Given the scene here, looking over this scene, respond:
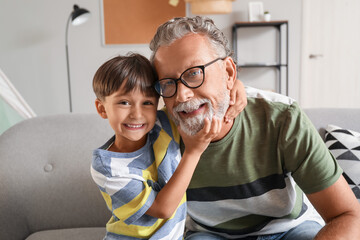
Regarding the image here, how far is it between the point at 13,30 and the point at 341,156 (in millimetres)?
4606

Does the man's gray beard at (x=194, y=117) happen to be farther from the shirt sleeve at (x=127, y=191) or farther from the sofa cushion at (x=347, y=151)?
the sofa cushion at (x=347, y=151)

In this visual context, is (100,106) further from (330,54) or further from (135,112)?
(330,54)

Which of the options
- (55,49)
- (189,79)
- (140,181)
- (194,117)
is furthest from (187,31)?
(55,49)

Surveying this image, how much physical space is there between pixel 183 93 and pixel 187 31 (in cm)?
21

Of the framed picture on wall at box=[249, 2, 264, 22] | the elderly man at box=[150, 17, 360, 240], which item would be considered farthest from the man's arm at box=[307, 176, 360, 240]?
the framed picture on wall at box=[249, 2, 264, 22]

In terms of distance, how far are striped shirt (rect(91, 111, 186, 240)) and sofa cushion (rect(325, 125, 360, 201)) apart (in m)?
0.74

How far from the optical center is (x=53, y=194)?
1.69 meters

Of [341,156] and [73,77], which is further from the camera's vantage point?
[73,77]

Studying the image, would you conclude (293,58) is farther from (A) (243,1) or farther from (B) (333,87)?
(A) (243,1)

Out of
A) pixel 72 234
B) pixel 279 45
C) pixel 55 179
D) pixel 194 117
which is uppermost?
pixel 279 45

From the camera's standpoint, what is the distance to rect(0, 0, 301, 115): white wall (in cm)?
487

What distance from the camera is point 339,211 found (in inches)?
44.6

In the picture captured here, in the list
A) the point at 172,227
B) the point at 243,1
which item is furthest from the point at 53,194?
the point at 243,1

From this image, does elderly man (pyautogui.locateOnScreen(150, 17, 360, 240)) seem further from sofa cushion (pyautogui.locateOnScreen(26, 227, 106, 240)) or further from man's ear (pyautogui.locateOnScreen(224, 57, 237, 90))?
sofa cushion (pyautogui.locateOnScreen(26, 227, 106, 240))
